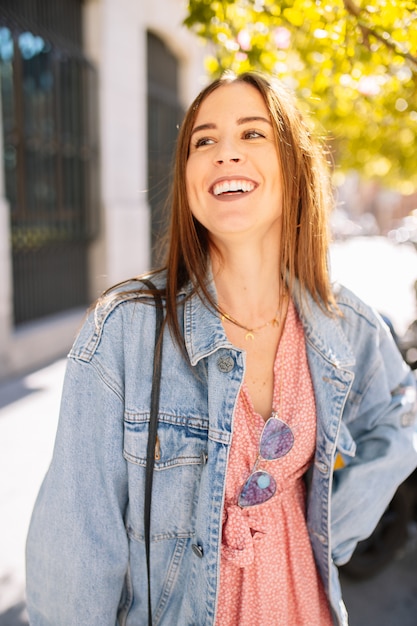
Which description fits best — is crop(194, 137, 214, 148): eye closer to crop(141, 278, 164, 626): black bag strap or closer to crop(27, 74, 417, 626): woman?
crop(27, 74, 417, 626): woman

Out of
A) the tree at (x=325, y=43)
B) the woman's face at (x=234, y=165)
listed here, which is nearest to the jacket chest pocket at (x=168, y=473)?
the woman's face at (x=234, y=165)

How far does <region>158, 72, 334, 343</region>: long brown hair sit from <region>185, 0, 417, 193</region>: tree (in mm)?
506

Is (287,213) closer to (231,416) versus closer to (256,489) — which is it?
(231,416)

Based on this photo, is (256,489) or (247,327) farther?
(247,327)

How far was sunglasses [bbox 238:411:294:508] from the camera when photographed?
1525 millimetres

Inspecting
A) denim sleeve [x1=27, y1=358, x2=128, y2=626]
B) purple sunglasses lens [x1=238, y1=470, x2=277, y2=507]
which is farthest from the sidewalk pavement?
purple sunglasses lens [x1=238, y1=470, x2=277, y2=507]

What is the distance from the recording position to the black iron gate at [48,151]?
611 centimetres

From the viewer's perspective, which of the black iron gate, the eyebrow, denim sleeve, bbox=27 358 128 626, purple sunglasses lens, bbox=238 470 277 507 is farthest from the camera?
the black iron gate

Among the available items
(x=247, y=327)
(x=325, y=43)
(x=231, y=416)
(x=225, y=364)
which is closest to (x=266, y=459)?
(x=231, y=416)

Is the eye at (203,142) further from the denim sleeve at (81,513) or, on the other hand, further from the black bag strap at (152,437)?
the denim sleeve at (81,513)

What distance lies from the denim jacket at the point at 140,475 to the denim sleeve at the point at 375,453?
0.23 feet

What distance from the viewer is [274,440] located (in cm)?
155

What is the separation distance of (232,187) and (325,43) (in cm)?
105

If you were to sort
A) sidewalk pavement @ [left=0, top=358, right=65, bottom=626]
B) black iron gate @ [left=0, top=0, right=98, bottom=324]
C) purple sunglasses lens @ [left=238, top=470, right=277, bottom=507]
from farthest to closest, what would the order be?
black iron gate @ [left=0, top=0, right=98, bottom=324] → sidewalk pavement @ [left=0, top=358, right=65, bottom=626] → purple sunglasses lens @ [left=238, top=470, right=277, bottom=507]
